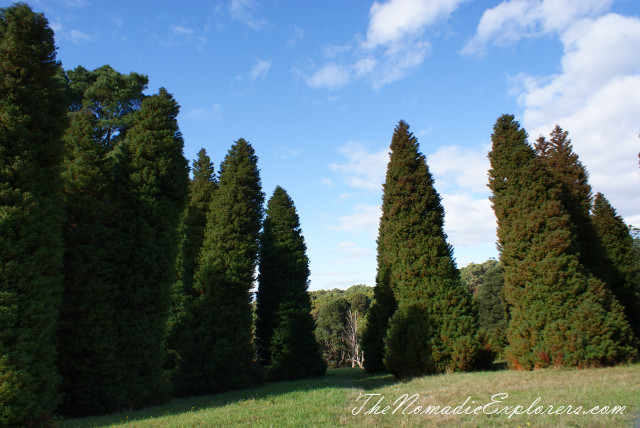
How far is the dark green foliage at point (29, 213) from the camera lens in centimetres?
641

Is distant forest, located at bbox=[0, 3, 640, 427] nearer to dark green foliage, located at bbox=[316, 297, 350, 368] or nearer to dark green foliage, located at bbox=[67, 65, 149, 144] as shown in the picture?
dark green foliage, located at bbox=[67, 65, 149, 144]

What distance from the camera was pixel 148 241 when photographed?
33.6 feet

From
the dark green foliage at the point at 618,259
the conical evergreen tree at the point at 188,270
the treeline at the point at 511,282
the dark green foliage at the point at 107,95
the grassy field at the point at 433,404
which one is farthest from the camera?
the dark green foliage at the point at 107,95

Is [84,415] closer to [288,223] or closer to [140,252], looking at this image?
[140,252]

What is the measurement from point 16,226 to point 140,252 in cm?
347

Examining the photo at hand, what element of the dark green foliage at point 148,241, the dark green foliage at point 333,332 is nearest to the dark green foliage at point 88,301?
the dark green foliage at point 148,241

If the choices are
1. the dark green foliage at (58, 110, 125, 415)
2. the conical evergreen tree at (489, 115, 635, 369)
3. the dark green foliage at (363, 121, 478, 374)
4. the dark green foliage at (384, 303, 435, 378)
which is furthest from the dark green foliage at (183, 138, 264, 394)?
the conical evergreen tree at (489, 115, 635, 369)

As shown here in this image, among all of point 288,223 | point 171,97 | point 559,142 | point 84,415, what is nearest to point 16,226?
point 84,415

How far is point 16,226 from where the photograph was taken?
6840 millimetres

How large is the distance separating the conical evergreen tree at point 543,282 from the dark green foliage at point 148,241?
1284cm

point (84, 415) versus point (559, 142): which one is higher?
point (559, 142)

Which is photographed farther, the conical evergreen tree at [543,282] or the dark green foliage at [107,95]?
the dark green foliage at [107,95]

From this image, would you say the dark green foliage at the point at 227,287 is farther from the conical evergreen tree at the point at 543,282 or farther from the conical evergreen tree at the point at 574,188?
the conical evergreen tree at the point at 574,188

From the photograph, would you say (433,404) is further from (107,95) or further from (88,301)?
(107,95)
